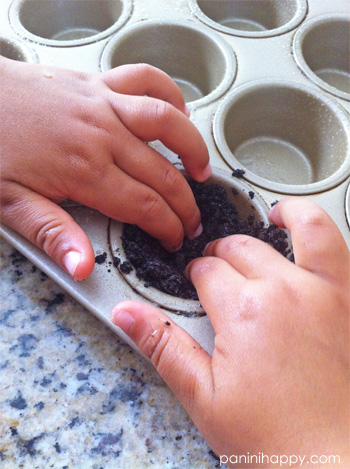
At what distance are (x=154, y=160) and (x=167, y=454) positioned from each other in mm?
470

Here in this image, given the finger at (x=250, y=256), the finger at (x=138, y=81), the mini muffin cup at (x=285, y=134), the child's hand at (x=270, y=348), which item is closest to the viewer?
the child's hand at (x=270, y=348)

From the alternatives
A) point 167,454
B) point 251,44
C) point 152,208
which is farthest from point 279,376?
point 251,44

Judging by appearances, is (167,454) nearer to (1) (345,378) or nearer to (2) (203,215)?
(1) (345,378)

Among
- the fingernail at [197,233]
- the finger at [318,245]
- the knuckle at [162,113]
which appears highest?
the knuckle at [162,113]

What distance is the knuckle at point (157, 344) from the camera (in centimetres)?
56

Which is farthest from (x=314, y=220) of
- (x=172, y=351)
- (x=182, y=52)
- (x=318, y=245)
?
(x=182, y=52)

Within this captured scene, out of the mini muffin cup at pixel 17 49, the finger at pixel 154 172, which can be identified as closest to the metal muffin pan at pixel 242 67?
the mini muffin cup at pixel 17 49

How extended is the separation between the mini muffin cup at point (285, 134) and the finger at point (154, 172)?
165 mm

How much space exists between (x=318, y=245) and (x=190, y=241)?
26cm

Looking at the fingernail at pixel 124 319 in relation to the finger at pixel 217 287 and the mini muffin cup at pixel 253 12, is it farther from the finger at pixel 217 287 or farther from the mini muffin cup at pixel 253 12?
the mini muffin cup at pixel 253 12

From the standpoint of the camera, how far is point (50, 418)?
0.61 meters

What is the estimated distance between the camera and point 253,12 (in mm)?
1222

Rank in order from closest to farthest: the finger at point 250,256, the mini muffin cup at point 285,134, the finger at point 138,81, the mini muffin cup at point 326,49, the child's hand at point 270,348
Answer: the child's hand at point 270,348 → the finger at point 250,256 → the finger at point 138,81 → the mini muffin cup at point 285,134 → the mini muffin cup at point 326,49

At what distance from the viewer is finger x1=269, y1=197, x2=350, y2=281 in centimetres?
59
